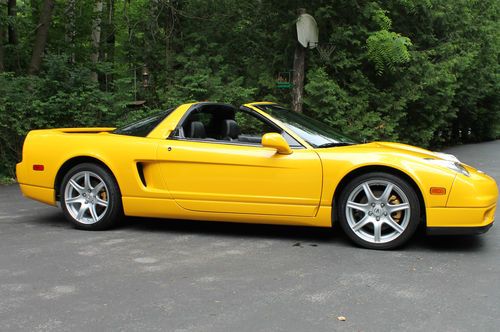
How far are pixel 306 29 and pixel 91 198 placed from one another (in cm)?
725

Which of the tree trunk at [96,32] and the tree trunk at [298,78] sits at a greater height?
the tree trunk at [96,32]

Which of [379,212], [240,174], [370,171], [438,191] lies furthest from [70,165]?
[438,191]

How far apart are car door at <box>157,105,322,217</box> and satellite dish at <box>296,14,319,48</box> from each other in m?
6.33

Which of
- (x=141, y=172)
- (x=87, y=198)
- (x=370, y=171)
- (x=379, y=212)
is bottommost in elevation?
(x=87, y=198)

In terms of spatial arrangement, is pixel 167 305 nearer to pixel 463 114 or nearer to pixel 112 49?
pixel 112 49

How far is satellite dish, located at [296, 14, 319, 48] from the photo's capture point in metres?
11.3

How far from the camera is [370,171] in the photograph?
15.8ft

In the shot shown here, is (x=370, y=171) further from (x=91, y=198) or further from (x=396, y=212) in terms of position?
(x=91, y=198)

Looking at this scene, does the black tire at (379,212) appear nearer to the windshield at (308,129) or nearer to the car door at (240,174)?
the car door at (240,174)

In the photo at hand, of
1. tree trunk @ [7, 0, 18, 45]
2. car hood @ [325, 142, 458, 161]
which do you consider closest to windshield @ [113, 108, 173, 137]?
car hood @ [325, 142, 458, 161]

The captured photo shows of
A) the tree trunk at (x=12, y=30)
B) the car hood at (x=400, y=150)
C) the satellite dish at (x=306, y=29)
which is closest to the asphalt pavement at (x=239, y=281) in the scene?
the car hood at (x=400, y=150)

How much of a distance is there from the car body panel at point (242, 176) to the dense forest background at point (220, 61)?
424 centimetres

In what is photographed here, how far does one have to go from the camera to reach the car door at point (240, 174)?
4902 millimetres

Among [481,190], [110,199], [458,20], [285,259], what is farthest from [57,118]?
[458,20]
